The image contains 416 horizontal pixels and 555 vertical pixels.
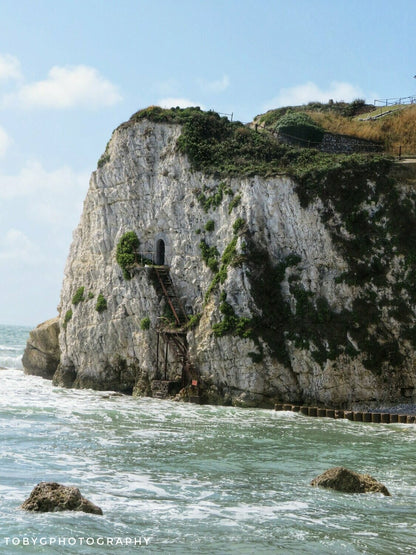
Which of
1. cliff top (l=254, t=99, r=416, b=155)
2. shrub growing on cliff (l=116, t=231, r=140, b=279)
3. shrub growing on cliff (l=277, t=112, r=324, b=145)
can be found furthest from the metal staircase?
cliff top (l=254, t=99, r=416, b=155)

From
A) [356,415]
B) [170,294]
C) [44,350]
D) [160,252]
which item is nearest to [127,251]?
[160,252]

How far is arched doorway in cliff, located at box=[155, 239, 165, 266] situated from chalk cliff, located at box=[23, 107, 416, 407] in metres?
0.12

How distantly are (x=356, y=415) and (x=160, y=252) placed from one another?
743 inches

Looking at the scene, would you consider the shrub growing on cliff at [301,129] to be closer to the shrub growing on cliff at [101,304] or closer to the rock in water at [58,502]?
the shrub growing on cliff at [101,304]

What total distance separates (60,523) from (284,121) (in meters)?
43.0

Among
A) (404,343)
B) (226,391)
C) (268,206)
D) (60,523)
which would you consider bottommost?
(60,523)

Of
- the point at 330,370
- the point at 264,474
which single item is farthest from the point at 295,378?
the point at 264,474

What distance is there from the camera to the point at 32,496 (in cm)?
1625

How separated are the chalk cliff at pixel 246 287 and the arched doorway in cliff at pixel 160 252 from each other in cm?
12

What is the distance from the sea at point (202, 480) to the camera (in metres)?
14.7

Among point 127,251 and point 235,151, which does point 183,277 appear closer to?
point 127,251

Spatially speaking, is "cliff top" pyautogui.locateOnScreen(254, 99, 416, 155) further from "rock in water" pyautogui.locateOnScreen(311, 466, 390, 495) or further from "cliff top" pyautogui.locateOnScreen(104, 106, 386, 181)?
Result: "rock in water" pyautogui.locateOnScreen(311, 466, 390, 495)

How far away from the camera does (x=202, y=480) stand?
20172 millimetres

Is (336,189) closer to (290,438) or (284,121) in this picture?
(284,121)
